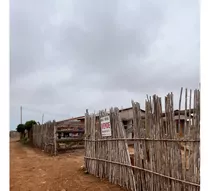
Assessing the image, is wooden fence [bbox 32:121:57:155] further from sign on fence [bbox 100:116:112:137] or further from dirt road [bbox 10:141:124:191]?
sign on fence [bbox 100:116:112:137]

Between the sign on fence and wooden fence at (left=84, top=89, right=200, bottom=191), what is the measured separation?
89 mm

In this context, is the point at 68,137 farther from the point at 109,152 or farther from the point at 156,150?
the point at 156,150

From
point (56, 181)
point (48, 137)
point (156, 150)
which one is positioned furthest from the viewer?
point (48, 137)

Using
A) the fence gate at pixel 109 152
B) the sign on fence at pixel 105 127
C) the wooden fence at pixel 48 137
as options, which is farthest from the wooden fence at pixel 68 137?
the sign on fence at pixel 105 127

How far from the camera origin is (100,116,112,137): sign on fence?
458cm

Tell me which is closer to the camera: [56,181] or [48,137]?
[56,181]

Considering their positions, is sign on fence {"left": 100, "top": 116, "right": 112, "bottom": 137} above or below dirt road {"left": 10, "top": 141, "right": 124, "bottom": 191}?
above

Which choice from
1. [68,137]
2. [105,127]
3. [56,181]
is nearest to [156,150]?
[105,127]

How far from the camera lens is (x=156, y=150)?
333 cm

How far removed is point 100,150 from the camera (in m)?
4.95

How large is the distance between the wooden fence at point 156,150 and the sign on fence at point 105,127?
3.5 inches

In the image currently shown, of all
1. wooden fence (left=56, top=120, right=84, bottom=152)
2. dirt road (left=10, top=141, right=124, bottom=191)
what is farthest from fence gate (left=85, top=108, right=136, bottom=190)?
wooden fence (left=56, top=120, right=84, bottom=152)

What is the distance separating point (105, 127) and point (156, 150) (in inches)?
63.7
